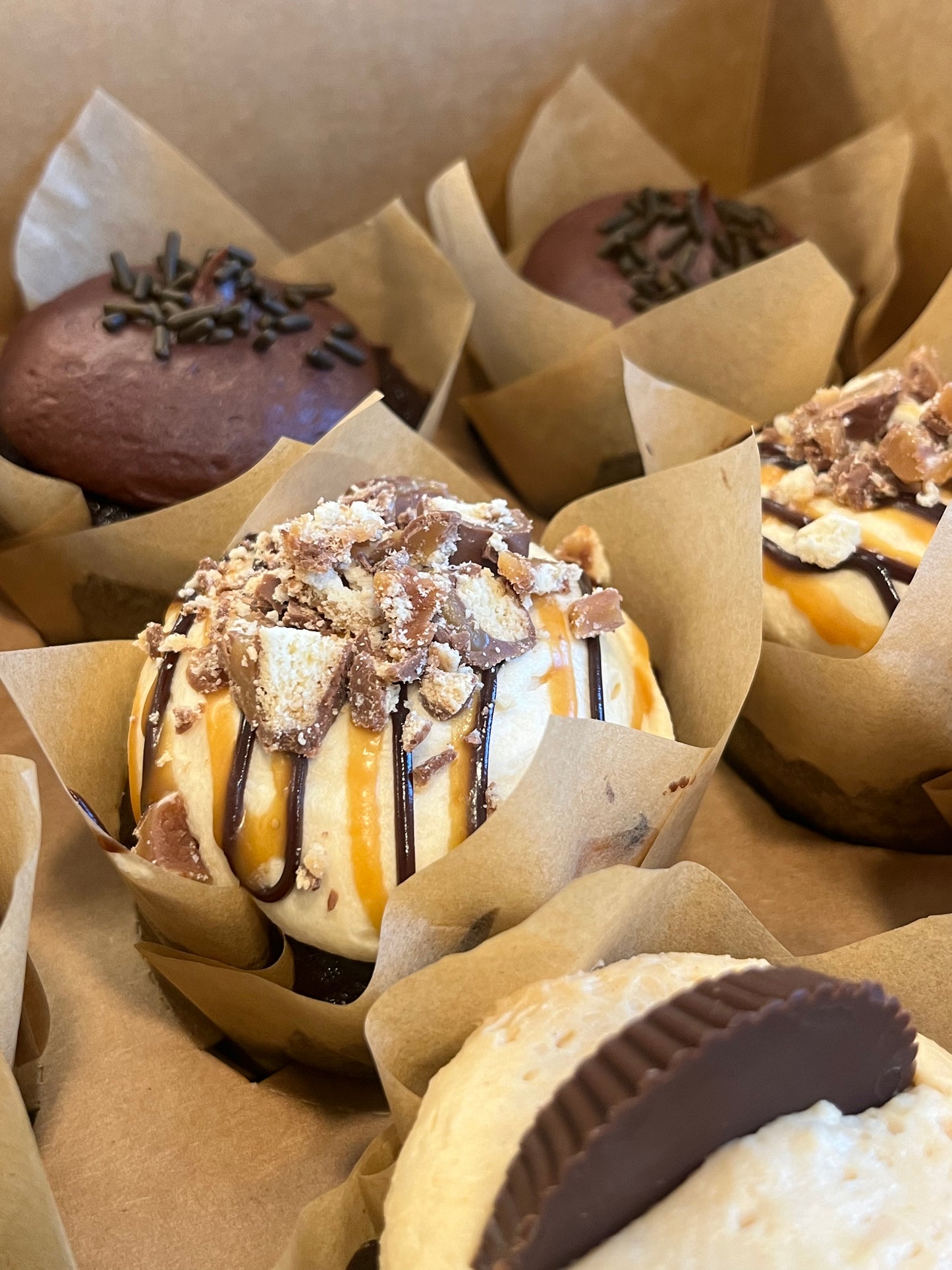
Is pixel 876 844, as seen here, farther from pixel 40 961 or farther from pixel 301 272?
pixel 301 272

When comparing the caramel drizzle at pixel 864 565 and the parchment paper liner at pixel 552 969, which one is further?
the caramel drizzle at pixel 864 565

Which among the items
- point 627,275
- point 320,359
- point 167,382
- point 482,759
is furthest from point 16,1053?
point 627,275

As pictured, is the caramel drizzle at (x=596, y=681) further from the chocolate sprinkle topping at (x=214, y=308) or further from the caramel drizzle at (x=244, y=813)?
the chocolate sprinkle topping at (x=214, y=308)

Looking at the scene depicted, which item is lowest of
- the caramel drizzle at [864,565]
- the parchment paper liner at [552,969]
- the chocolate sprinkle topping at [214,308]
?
the parchment paper liner at [552,969]

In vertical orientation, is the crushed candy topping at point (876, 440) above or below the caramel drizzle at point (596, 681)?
above

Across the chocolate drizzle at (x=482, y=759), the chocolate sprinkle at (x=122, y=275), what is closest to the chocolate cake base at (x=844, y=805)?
the chocolate drizzle at (x=482, y=759)

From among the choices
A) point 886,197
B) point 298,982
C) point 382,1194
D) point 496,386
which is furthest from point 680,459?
point 382,1194

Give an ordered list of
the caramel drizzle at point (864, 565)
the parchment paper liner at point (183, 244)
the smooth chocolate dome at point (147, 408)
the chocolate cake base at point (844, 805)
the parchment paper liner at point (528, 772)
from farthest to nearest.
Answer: the parchment paper liner at point (183, 244), the smooth chocolate dome at point (147, 408), the chocolate cake base at point (844, 805), the caramel drizzle at point (864, 565), the parchment paper liner at point (528, 772)

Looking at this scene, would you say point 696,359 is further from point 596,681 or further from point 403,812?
point 403,812
